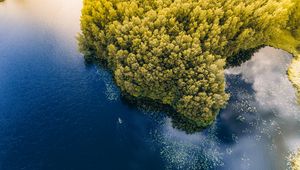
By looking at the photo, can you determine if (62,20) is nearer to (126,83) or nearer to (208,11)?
(126,83)

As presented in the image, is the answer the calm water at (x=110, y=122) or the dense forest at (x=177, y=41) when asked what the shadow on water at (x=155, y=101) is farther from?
the calm water at (x=110, y=122)

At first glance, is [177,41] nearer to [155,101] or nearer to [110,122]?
[155,101]

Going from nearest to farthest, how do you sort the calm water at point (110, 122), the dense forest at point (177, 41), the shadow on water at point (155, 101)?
the calm water at point (110, 122) → the dense forest at point (177, 41) → the shadow on water at point (155, 101)

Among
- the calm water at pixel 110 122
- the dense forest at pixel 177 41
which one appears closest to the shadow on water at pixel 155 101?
the dense forest at pixel 177 41

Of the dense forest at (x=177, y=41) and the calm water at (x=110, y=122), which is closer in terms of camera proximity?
the calm water at (x=110, y=122)

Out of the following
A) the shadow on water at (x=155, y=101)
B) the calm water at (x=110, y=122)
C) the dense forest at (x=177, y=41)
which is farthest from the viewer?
the shadow on water at (x=155, y=101)

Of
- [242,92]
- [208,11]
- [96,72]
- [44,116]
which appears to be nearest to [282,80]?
[242,92]

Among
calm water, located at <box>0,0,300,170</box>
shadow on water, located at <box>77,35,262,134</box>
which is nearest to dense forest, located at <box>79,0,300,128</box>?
shadow on water, located at <box>77,35,262,134</box>
